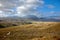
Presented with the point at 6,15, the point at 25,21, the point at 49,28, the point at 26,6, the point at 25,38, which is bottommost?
the point at 25,38

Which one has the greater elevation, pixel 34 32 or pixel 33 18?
pixel 33 18

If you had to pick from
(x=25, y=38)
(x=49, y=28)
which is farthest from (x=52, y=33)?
(x=25, y=38)

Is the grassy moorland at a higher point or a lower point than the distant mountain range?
lower

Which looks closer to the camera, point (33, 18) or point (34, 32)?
point (34, 32)

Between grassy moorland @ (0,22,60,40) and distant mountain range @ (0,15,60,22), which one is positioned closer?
grassy moorland @ (0,22,60,40)

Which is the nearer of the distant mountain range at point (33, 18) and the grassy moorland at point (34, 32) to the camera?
the grassy moorland at point (34, 32)

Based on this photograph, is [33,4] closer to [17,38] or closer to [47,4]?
[47,4]

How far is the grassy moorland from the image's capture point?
504 cm

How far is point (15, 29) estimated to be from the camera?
17.0 ft

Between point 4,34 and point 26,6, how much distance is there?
1732 mm

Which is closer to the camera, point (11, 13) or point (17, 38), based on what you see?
point (17, 38)

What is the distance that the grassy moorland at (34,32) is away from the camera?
504 centimetres

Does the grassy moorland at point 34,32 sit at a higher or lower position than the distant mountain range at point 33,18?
lower

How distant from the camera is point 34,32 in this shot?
17.0ft
